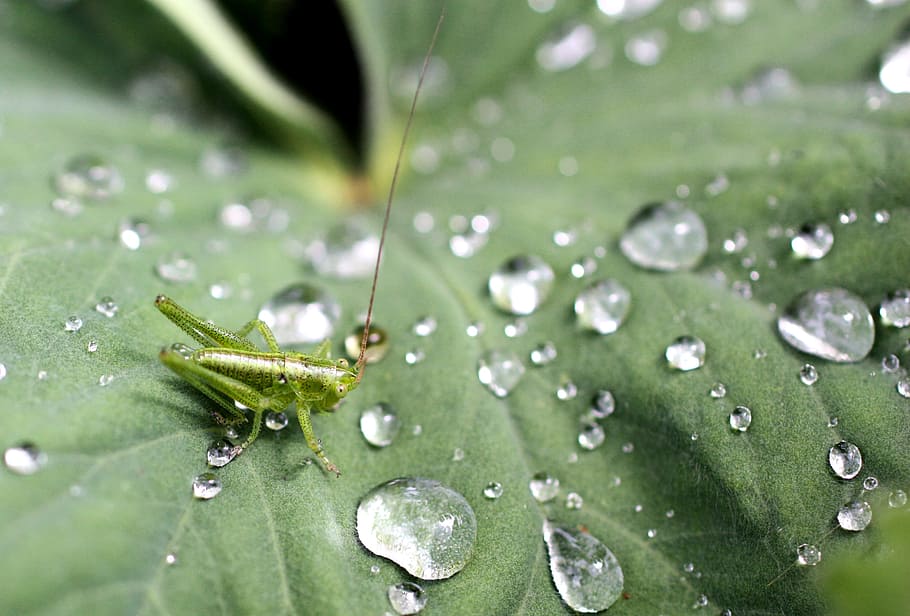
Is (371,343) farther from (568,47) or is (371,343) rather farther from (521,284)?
(568,47)

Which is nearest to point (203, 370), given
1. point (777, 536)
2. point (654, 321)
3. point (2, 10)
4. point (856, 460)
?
point (654, 321)

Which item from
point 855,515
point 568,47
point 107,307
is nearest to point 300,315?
point 107,307

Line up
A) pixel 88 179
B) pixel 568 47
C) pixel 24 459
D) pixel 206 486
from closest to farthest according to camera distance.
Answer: pixel 24 459 → pixel 206 486 → pixel 88 179 → pixel 568 47

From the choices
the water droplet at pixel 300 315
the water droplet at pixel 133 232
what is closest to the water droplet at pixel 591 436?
the water droplet at pixel 300 315

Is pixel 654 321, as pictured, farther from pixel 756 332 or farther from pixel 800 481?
pixel 800 481

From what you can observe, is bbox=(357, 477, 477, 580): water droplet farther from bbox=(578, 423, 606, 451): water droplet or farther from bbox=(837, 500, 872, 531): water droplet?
bbox=(837, 500, 872, 531): water droplet
